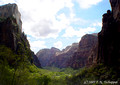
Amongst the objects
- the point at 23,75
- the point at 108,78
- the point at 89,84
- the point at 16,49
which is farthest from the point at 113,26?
the point at 16,49

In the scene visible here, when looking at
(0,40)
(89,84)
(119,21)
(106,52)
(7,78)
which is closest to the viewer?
(7,78)

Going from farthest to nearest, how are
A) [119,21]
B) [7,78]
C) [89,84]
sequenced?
1. [119,21]
2. [89,84]
3. [7,78]

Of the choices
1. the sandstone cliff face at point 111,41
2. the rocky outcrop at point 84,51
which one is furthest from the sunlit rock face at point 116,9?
the rocky outcrop at point 84,51

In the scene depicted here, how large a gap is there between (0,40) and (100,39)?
244 ft

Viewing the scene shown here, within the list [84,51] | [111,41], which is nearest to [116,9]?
[111,41]

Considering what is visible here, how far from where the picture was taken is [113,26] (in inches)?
2884

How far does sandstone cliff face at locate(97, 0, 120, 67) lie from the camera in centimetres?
6888

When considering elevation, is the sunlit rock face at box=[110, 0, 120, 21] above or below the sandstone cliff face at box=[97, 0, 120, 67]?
above

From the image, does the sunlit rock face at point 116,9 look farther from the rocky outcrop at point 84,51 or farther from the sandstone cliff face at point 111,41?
the rocky outcrop at point 84,51

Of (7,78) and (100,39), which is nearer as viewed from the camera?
(7,78)

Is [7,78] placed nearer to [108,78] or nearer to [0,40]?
[108,78]

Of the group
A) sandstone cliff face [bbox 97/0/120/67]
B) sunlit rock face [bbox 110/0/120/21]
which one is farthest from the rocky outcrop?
sunlit rock face [bbox 110/0/120/21]

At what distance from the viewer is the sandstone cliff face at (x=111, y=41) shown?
68.9 metres

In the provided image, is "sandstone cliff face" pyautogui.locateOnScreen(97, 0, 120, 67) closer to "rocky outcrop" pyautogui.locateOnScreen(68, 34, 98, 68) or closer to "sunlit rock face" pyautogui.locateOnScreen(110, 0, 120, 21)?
"sunlit rock face" pyautogui.locateOnScreen(110, 0, 120, 21)
